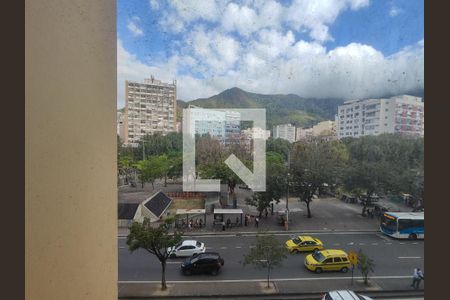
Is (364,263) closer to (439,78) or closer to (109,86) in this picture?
(439,78)

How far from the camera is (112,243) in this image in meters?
0.68

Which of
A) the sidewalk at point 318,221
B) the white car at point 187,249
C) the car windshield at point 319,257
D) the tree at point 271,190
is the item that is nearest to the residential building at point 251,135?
the tree at point 271,190

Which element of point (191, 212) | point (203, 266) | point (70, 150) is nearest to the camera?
point (70, 150)

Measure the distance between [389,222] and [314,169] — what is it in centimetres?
156

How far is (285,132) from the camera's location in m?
5.80

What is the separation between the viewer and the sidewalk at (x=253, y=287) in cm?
259

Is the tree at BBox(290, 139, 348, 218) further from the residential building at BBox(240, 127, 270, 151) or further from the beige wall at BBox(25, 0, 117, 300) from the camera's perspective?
the beige wall at BBox(25, 0, 117, 300)

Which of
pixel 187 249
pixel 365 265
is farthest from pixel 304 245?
pixel 187 249

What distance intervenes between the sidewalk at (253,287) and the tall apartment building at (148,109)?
10.4 ft

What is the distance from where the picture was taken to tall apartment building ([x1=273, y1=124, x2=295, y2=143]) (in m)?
5.40

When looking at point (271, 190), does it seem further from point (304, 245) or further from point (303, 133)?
point (303, 133)

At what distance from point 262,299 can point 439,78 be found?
254 centimetres

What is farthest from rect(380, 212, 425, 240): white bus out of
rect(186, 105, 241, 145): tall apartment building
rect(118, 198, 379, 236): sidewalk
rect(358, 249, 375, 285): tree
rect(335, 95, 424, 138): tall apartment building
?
rect(186, 105, 241, 145): tall apartment building

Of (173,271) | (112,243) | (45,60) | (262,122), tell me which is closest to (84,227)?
(112,243)
